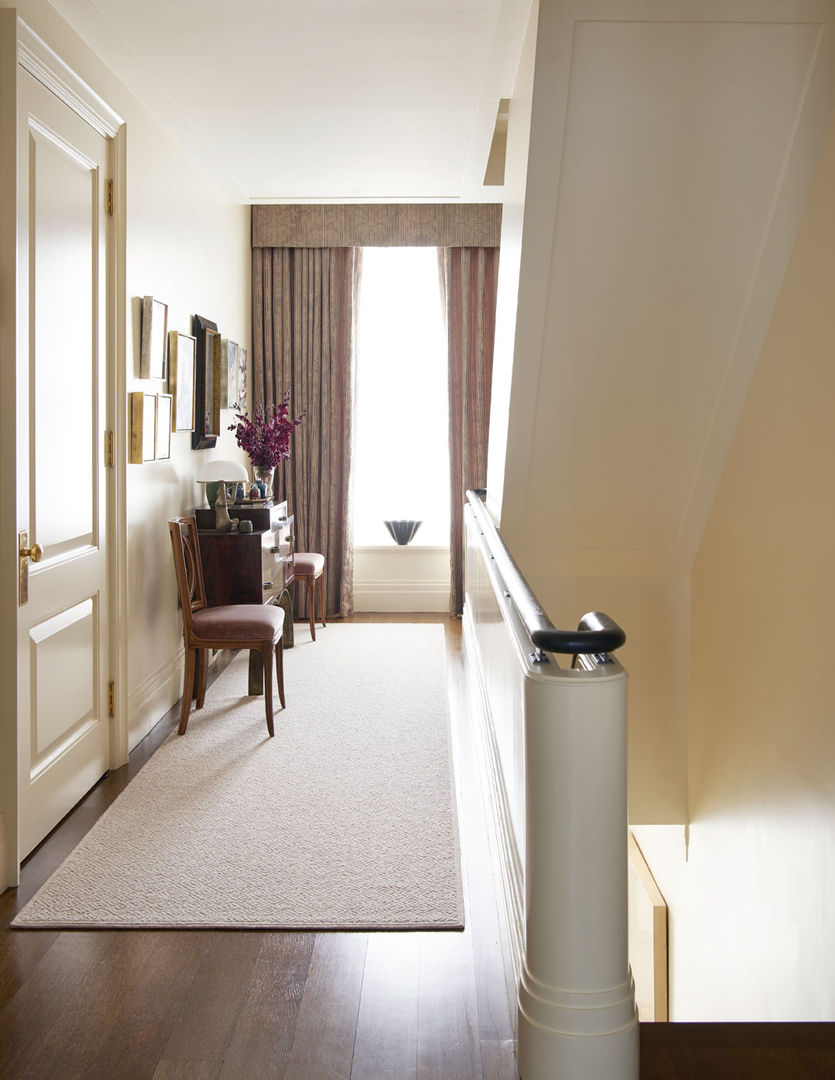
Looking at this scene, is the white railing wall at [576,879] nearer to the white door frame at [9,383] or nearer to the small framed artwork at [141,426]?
the white door frame at [9,383]

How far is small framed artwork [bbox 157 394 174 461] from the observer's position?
13.7 feet

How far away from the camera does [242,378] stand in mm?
6156

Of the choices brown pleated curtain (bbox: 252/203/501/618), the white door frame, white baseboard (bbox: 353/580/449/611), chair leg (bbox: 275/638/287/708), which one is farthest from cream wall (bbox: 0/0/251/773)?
white baseboard (bbox: 353/580/449/611)

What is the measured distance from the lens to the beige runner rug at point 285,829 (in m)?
2.58

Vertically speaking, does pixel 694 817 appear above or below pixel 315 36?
below

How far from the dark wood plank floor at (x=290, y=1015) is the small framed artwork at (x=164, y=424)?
2.14 meters

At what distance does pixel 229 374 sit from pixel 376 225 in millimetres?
1632

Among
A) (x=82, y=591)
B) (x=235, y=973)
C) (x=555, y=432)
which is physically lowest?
(x=235, y=973)

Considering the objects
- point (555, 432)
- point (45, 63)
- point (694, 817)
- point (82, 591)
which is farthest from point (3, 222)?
point (694, 817)

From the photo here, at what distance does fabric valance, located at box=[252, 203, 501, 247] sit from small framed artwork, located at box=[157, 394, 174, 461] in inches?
97.4

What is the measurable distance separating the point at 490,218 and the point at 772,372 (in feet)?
11.7

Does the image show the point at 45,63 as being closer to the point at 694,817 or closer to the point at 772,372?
the point at 772,372

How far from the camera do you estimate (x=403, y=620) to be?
22.0 ft

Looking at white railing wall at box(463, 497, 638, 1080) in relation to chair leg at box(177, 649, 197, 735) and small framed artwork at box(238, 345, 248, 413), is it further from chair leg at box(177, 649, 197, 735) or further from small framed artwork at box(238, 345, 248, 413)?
small framed artwork at box(238, 345, 248, 413)
